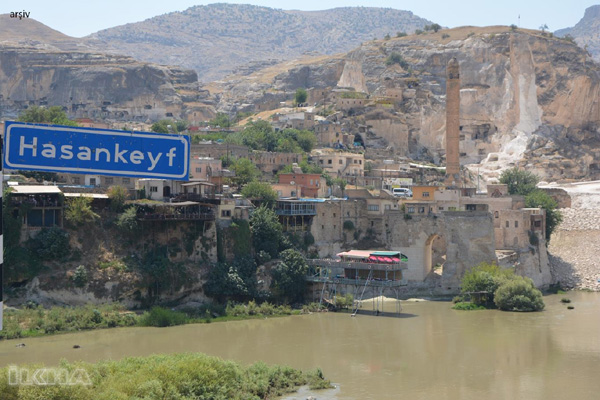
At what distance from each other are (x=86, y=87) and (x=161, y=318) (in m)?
49.5

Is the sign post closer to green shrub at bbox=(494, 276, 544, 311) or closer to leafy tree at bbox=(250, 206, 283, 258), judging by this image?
leafy tree at bbox=(250, 206, 283, 258)

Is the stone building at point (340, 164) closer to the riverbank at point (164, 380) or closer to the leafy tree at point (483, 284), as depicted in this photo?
the leafy tree at point (483, 284)

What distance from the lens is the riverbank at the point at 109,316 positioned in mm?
27266

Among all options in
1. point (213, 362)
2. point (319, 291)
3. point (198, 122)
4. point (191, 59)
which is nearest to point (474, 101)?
point (198, 122)

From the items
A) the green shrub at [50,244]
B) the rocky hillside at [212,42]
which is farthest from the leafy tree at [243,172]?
the rocky hillside at [212,42]

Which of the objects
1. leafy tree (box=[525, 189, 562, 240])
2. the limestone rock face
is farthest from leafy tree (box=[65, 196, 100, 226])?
the limestone rock face

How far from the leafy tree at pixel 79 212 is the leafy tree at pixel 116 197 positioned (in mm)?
908

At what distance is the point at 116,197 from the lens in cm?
3228

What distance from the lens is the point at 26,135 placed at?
567 centimetres

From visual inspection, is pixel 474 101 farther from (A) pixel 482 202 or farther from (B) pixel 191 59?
(B) pixel 191 59

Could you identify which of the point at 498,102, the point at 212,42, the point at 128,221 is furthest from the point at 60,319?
the point at 212,42

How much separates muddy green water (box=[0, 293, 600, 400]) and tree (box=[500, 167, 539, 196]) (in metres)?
18.7

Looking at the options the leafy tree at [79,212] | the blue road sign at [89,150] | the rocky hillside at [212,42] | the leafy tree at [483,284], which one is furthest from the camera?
the rocky hillside at [212,42]

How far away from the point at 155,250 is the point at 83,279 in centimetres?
338
